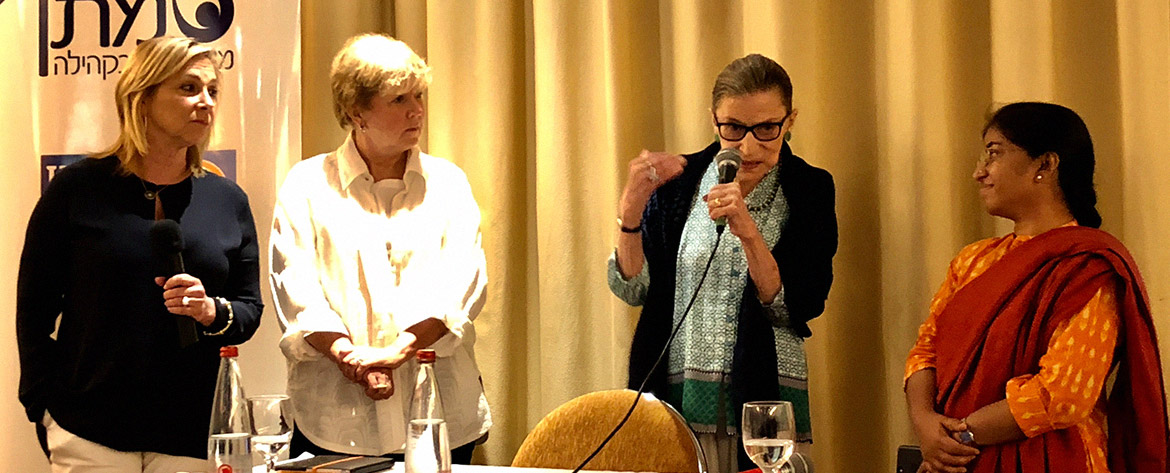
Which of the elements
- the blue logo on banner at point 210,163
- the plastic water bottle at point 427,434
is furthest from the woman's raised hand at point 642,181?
the blue logo on banner at point 210,163

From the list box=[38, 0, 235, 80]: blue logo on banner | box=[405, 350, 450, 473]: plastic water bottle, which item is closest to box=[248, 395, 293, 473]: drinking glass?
box=[405, 350, 450, 473]: plastic water bottle

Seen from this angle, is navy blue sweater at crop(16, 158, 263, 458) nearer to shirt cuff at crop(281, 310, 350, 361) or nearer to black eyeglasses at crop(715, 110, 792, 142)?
shirt cuff at crop(281, 310, 350, 361)

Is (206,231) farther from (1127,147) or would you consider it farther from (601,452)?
(1127,147)

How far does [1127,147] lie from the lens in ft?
9.01

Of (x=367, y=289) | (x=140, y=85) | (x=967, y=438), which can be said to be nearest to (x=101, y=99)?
(x=140, y=85)

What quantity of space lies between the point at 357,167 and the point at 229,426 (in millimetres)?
1071

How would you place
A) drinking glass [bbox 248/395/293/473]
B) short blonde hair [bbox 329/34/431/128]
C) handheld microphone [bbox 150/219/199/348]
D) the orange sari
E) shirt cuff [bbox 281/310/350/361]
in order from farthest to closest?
short blonde hair [bbox 329/34/431/128]
shirt cuff [bbox 281/310/350/361]
handheld microphone [bbox 150/219/199/348]
the orange sari
drinking glass [bbox 248/395/293/473]

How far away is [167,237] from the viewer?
2.48 m

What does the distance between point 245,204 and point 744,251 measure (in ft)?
4.17

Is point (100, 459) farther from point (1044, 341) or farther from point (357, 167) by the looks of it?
point (1044, 341)

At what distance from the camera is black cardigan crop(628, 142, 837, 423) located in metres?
2.61

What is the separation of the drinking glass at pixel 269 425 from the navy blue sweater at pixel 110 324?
2.70 feet

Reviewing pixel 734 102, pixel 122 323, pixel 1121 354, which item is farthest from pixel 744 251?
pixel 122 323

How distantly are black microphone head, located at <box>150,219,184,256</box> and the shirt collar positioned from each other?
1.53 ft
